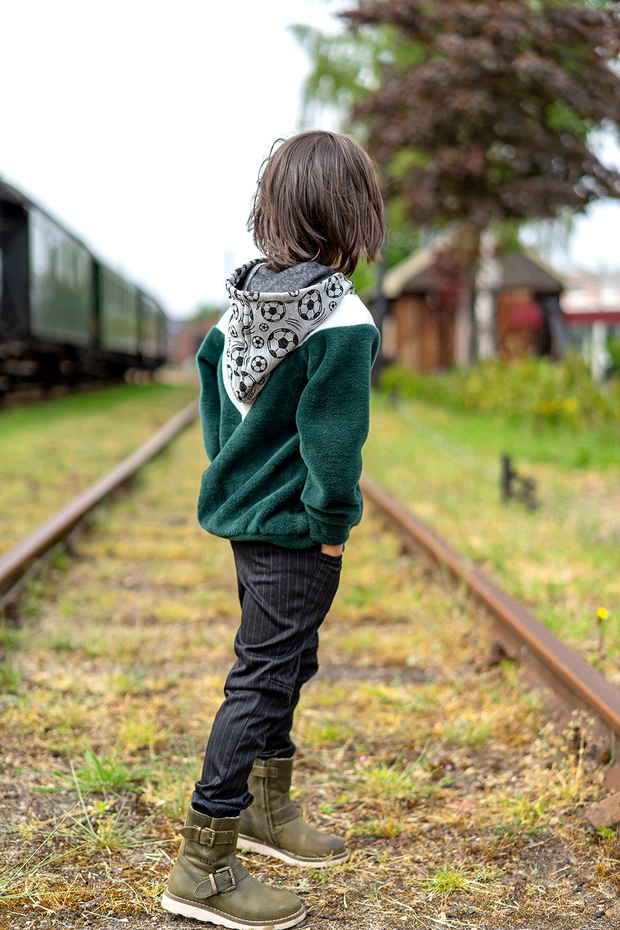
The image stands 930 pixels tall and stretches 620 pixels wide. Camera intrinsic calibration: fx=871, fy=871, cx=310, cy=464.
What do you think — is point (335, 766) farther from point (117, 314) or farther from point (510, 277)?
point (510, 277)

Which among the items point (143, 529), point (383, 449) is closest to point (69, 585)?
point (143, 529)

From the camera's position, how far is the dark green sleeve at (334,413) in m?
1.68

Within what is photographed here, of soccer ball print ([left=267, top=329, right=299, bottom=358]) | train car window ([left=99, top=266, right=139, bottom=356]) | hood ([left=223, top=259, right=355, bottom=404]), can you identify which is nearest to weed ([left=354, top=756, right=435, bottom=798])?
hood ([left=223, top=259, right=355, bottom=404])

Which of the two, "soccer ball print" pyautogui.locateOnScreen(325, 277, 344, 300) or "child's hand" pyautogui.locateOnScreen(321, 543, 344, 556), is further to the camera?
"child's hand" pyautogui.locateOnScreen(321, 543, 344, 556)

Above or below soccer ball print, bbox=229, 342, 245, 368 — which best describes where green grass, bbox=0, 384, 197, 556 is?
below

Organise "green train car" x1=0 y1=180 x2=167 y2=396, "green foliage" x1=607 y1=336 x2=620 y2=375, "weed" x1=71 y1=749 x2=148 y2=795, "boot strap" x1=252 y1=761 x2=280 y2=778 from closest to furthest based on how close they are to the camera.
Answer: "boot strap" x1=252 y1=761 x2=280 y2=778 → "weed" x1=71 y1=749 x2=148 y2=795 → "green train car" x1=0 y1=180 x2=167 y2=396 → "green foliage" x1=607 y1=336 x2=620 y2=375

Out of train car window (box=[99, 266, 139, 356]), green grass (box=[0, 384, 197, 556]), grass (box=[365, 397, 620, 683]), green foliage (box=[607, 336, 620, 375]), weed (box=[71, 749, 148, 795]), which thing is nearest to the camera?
weed (box=[71, 749, 148, 795])

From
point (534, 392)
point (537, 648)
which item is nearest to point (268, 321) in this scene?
point (537, 648)

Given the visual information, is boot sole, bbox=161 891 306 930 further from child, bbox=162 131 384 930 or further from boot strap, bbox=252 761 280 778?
boot strap, bbox=252 761 280 778

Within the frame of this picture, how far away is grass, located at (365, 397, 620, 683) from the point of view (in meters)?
3.79

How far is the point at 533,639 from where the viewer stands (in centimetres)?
292

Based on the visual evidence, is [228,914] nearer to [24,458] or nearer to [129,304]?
[24,458]

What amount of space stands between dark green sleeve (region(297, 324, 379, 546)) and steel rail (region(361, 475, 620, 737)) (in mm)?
1113

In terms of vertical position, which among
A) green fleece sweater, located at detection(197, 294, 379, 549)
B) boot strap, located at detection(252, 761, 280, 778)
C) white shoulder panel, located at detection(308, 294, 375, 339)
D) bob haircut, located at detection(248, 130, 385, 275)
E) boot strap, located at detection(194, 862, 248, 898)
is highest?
bob haircut, located at detection(248, 130, 385, 275)
